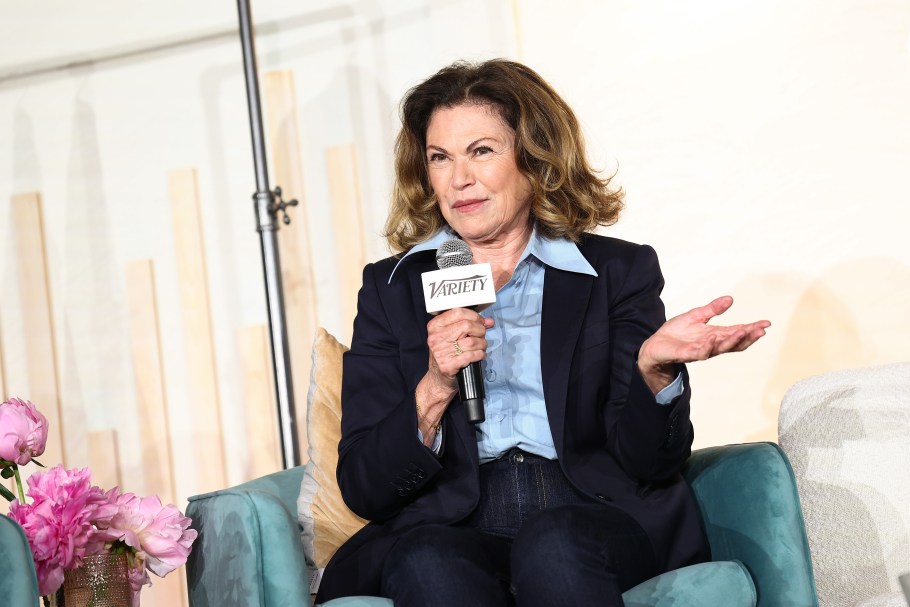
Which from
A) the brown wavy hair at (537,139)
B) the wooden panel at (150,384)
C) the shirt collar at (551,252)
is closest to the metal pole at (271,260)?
the wooden panel at (150,384)

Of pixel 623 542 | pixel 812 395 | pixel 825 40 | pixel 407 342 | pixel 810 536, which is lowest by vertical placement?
pixel 810 536

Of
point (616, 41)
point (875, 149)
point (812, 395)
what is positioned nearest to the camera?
point (812, 395)

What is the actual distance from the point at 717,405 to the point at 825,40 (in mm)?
1090

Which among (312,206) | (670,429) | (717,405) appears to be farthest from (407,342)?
(312,206)

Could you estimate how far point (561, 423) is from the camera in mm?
1775

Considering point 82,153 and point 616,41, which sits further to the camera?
point 82,153

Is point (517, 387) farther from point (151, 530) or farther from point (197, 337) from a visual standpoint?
point (197, 337)

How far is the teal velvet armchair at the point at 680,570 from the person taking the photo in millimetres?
1622

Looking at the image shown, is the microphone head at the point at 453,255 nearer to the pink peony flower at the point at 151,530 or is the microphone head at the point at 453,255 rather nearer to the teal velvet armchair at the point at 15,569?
the pink peony flower at the point at 151,530

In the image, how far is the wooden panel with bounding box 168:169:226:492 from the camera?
3570mm

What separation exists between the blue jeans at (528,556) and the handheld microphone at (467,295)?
0.64 feet

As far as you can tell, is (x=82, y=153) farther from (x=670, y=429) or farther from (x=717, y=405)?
(x=670, y=429)

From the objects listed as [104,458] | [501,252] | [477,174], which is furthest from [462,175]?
[104,458]

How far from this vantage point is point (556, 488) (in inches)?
69.9
